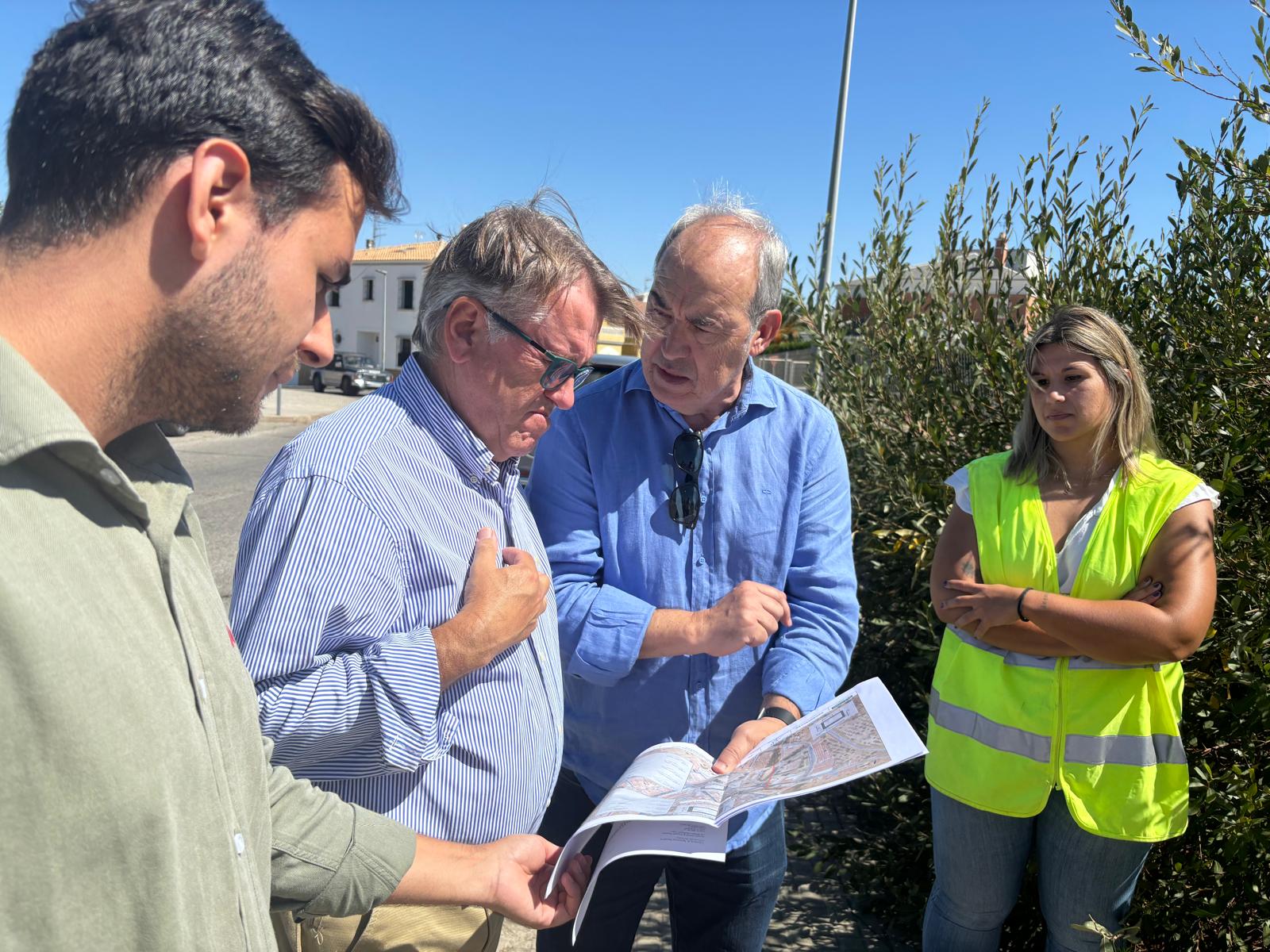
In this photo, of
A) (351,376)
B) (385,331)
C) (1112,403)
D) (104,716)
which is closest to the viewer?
(104,716)

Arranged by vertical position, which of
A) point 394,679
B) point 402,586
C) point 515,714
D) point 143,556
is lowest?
point 515,714

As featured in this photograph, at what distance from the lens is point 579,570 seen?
2.23 meters

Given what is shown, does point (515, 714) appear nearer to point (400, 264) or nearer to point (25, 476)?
point (25, 476)

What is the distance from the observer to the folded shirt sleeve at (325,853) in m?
1.31

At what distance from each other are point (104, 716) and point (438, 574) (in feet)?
2.62

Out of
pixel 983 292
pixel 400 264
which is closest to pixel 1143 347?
pixel 983 292

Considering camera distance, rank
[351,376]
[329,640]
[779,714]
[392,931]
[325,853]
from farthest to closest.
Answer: [351,376], [779,714], [392,931], [329,640], [325,853]

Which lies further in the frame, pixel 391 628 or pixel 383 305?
pixel 383 305

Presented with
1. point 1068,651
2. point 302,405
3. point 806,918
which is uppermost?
point 1068,651

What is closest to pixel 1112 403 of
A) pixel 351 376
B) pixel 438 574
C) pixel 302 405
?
pixel 438 574

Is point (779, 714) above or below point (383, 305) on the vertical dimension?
below

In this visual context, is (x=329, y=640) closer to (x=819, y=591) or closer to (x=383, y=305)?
(x=819, y=591)

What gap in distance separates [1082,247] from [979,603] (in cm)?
183

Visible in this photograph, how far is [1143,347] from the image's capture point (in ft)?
10.2
